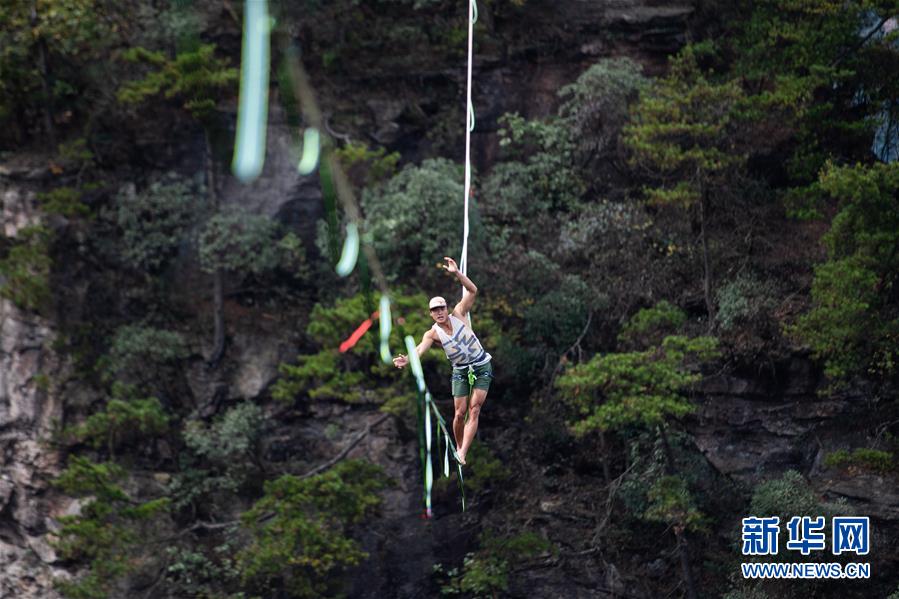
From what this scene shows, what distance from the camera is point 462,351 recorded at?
714 centimetres

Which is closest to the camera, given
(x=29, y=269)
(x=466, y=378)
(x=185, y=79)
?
(x=466, y=378)

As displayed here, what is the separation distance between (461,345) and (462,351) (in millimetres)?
57

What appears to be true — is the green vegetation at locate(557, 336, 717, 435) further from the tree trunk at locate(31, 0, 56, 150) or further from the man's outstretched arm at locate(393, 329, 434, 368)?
the tree trunk at locate(31, 0, 56, 150)

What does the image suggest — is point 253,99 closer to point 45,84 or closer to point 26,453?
point 26,453

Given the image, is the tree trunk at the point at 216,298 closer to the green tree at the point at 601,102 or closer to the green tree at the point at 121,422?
the green tree at the point at 121,422

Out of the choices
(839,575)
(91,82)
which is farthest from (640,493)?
(91,82)

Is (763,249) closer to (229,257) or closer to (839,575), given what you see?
(839,575)

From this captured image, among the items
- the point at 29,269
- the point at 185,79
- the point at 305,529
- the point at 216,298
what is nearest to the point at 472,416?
the point at 305,529

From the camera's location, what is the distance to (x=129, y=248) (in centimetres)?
1436

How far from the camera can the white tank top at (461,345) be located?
23.0 feet

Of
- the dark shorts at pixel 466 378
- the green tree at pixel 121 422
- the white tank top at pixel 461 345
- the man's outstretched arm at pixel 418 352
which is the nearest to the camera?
the man's outstretched arm at pixel 418 352

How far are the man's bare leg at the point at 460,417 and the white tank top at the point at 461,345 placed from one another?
0.33m

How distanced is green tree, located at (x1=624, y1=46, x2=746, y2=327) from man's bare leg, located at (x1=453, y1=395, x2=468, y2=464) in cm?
525

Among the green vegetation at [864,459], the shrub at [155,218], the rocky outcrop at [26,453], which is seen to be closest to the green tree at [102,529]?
the rocky outcrop at [26,453]
